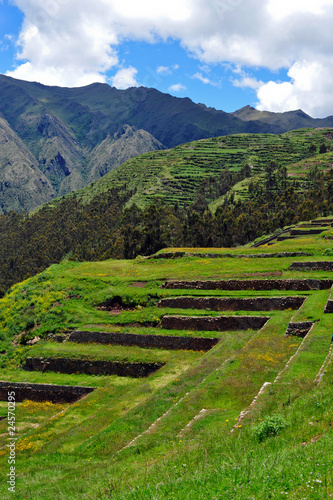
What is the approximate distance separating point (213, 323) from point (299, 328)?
25.0 ft

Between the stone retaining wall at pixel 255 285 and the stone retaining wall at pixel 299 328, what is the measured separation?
909cm

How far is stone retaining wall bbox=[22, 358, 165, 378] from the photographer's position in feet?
81.7

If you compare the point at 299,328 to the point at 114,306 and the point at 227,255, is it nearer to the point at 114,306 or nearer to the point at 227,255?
the point at 114,306

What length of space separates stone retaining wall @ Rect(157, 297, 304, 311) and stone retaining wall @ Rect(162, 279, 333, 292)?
8.30ft

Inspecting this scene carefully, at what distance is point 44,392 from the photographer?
24.5 meters

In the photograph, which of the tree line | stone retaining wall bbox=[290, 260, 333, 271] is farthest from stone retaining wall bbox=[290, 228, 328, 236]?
the tree line

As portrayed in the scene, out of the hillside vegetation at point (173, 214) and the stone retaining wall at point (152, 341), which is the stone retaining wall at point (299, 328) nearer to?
the stone retaining wall at point (152, 341)

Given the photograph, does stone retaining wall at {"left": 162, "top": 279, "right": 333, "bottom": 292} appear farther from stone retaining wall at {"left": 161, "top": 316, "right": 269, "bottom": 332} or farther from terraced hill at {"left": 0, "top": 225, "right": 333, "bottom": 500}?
stone retaining wall at {"left": 161, "top": 316, "right": 269, "bottom": 332}

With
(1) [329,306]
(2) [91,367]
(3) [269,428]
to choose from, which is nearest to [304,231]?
(1) [329,306]

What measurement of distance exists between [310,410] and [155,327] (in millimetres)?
20459

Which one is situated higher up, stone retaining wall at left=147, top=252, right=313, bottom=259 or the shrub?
stone retaining wall at left=147, top=252, right=313, bottom=259

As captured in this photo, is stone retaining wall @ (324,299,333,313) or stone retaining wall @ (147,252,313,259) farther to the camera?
stone retaining wall @ (147,252,313,259)

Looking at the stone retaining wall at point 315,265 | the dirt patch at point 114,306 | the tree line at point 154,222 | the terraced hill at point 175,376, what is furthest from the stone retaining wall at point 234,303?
the tree line at point 154,222

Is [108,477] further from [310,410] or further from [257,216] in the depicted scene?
[257,216]
